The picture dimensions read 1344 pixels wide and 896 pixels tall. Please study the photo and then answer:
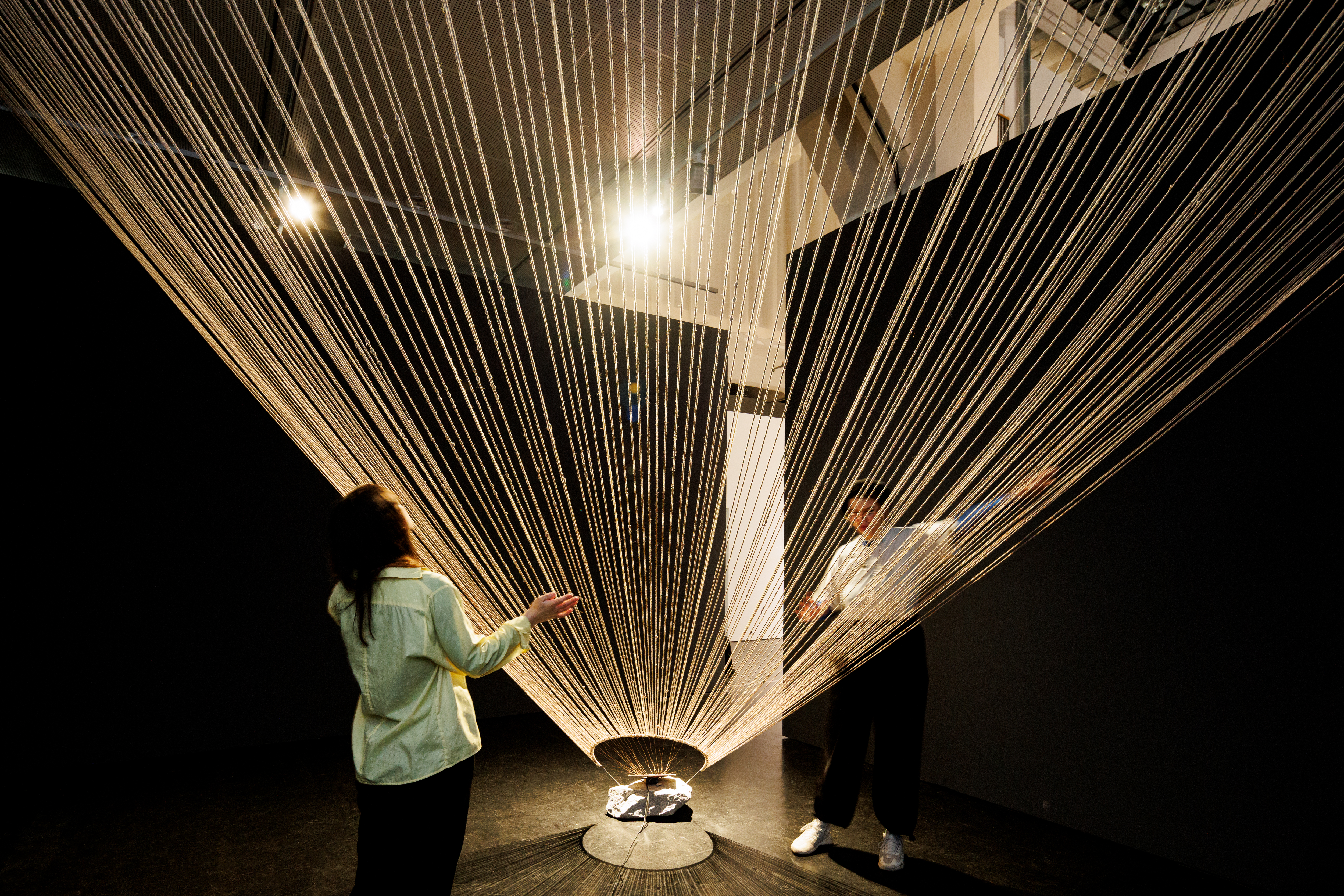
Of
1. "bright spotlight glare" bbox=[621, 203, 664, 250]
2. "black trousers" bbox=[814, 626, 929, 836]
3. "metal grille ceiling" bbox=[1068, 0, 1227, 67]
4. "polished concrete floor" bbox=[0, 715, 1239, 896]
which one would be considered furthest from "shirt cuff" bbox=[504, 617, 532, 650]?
"bright spotlight glare" bbox=[621, 203, 664, 250]

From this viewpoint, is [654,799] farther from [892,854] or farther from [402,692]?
[402,692]

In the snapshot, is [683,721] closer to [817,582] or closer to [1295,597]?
[817,582]

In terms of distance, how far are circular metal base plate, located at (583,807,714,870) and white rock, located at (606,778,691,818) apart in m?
0.04

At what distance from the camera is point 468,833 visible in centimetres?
301

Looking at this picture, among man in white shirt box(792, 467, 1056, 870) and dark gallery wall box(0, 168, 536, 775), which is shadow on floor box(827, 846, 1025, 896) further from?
dark gallery wall box(0, 168, 536, 775)

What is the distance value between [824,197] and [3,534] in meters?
4.68

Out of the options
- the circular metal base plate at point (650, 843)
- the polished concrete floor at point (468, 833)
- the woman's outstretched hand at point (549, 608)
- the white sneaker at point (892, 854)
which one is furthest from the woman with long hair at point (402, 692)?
the white sneaker at point (892, 854)

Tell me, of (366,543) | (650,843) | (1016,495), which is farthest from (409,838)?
(1016,495)

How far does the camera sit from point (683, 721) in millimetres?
2795

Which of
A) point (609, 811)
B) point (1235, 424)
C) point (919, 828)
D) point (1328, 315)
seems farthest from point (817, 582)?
point (1328, 315)

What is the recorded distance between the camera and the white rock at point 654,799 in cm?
301

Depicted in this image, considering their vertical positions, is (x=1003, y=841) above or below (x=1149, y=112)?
below

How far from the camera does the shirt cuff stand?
186cm

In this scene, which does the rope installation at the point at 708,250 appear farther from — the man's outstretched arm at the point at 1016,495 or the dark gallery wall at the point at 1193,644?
the dark gallery wall at the point at 1193,644
